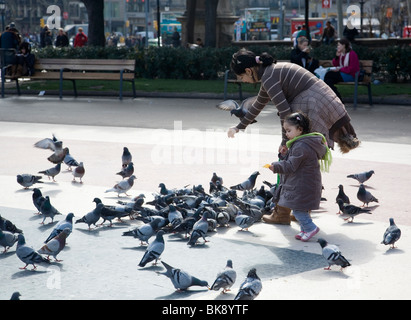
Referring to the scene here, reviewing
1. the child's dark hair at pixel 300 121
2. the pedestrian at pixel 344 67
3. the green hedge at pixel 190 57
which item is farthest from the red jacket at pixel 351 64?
the child's dark hair at pixel 300 121

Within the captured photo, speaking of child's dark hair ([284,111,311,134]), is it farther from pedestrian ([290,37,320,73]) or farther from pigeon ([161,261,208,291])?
pedestrian ([290,37,320,73])

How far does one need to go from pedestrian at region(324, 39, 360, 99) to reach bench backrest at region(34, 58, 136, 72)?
5444mm

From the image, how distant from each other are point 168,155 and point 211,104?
711 cm

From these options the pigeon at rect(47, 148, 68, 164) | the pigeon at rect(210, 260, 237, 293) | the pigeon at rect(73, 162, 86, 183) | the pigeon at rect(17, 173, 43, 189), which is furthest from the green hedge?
the pigeon at rect(210, 260, 237, 293)

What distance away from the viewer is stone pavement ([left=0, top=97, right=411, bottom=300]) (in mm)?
5035

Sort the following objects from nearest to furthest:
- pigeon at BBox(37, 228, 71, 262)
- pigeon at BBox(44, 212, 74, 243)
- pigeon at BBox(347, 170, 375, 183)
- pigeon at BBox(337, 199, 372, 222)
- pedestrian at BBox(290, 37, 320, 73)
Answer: pigeon at BBox(37, 228, 71, 262) → pigeon at BBox(44, 212, 74, 243) → pigeon at BBox(337, 199, 372, 222) → pigeon at BBox(347, 170, 375, 183) → pedestrian at BBox(290, 37, 320, 73)

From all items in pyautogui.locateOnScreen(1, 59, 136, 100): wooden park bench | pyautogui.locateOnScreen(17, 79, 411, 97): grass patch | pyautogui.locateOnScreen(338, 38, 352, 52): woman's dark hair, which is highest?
pyautogui.locateOnScreen(338, 38, 352, 52): woman's dark hair

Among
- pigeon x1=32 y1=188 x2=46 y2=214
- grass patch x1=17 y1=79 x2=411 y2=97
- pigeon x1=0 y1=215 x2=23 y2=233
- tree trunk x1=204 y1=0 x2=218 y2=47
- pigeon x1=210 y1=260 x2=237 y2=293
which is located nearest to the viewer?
pigeon x1=210 y1=260 x2=237 y2=293

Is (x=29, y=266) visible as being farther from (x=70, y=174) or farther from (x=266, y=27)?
(x=266, y=27)

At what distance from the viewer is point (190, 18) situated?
1162 inches

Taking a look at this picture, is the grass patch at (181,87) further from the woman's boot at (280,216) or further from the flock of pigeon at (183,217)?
the woman's boot at (280,216)

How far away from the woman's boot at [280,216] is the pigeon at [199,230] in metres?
0.91

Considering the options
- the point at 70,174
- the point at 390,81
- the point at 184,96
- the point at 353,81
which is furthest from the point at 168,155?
the point at 390,81

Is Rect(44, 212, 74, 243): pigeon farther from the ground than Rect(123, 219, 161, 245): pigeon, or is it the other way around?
Rect(44, 212, 74, 243): pigeon
